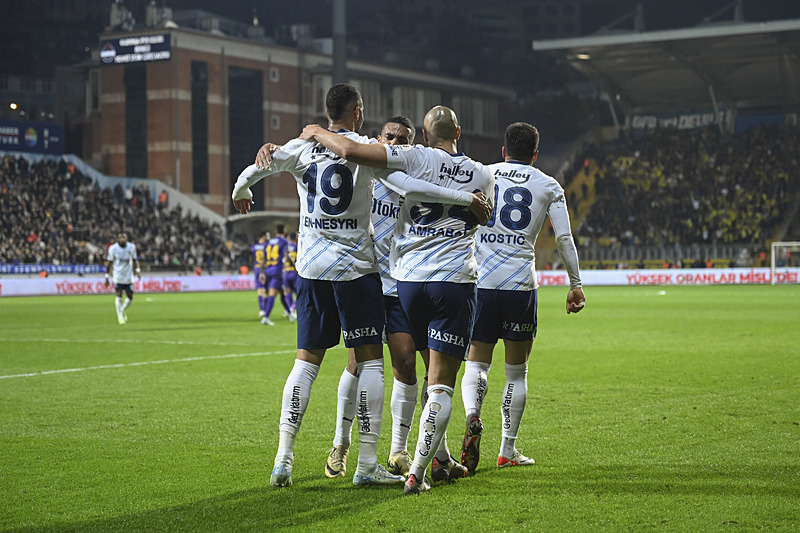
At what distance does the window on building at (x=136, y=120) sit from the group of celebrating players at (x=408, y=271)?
53562 millimetres

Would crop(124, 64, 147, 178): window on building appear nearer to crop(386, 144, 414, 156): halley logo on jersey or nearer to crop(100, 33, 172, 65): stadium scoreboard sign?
crop(100, 33, 172, 65): stadium scoreboard sign

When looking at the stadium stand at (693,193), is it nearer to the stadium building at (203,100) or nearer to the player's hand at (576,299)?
the stadium building at (203,100)

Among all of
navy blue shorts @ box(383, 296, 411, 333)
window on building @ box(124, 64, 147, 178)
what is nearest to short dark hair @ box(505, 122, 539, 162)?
navy blue shorts @ box(383, 296, 411, 333)

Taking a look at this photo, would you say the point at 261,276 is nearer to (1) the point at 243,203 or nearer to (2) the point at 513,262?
(1) the point at 243,203

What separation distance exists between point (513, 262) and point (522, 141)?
83 centimetres

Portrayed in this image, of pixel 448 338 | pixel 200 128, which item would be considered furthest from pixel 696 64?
pixel 448 338

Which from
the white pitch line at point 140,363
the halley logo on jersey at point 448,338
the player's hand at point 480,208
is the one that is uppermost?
the player's hand at point 480,208

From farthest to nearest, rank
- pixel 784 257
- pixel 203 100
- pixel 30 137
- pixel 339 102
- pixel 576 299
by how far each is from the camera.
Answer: pixel 203 100 < pixel 30 137 < pixel 784 257 < pixel 576 299 < pixel 339 102

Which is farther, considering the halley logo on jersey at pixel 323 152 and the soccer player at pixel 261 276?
the soccer player at pixel 261 276

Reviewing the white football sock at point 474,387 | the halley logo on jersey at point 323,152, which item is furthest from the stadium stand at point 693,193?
the halley logo on jersey at point 323,152

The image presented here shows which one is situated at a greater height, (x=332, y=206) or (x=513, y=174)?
(x=513, y=174)

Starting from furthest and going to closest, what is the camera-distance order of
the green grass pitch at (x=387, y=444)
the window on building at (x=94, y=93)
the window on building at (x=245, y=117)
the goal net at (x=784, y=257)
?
the window on building at (x=94, y=93)
the window on building at (x=245, y=117)
the goal net at (x=784, y=257)
the green grass pitch at (x=387, y=444)

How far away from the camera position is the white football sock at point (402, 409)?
6008 mm

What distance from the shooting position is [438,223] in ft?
18.8
